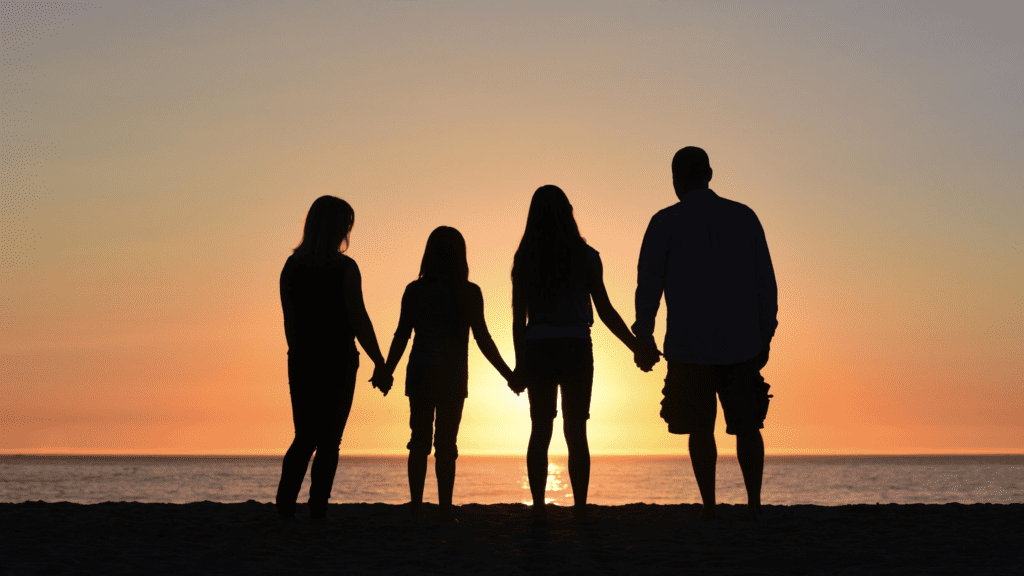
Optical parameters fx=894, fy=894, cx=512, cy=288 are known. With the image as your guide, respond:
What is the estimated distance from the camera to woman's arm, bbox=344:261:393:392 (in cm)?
675

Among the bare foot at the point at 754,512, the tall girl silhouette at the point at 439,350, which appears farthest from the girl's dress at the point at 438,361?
the bare foot at the point at 754,512

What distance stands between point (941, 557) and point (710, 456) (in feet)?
5.15

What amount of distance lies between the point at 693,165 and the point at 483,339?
2.05 metres

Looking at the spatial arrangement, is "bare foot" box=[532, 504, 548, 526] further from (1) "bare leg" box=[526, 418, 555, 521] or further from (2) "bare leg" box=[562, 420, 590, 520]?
(2) "bare leg" box=[562, 420, 590, 520]

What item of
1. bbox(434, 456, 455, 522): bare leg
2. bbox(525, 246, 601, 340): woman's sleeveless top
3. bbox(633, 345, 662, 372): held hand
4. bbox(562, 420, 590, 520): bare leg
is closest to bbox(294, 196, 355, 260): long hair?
bbox(525, 246, 601, 340): woman's sleeveless top

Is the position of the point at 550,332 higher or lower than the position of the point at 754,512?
higher

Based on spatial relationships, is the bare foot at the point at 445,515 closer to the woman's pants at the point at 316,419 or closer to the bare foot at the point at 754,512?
the woman's pants at the point at 316,419

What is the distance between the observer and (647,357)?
6.28m

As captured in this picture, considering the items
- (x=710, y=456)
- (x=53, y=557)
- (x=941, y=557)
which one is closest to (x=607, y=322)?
(x=710, y=456)

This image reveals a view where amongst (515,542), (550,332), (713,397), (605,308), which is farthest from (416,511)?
(713,397)

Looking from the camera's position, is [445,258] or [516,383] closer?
[516,383]

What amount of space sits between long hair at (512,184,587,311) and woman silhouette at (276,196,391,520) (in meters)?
1.29

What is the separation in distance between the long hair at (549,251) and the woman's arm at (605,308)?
0.34ft

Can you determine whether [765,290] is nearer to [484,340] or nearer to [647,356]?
[647,356]
